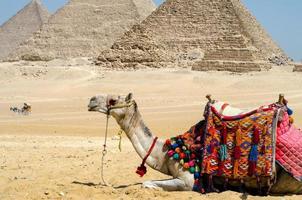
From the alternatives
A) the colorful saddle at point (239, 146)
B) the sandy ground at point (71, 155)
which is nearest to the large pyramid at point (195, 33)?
the sandy ground at point (71, 155)

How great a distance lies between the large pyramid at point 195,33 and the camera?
63.5 metres

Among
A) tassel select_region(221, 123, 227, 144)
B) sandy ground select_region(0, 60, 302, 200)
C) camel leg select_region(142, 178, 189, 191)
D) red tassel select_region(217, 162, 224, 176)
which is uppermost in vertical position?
tassel select_region(221, 123, 227, 144)

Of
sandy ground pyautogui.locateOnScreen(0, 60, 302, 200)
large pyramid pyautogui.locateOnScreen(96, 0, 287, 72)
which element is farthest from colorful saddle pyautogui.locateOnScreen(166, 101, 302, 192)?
large pyramid pyautogui.locateOnScreen(96, 0, 287, 72)

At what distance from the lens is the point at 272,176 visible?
5871mm

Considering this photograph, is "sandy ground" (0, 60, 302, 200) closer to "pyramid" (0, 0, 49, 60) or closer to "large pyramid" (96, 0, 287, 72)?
"large pyramid" (96, 0, 287, 72)

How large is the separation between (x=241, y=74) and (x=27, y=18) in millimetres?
109947

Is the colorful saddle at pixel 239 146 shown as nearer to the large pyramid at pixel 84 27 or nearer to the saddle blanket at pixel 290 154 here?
the saddle blanket at pixel 290 154

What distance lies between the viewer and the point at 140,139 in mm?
6203

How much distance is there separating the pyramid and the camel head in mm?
145295

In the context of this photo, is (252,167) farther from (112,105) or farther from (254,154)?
(112,105)

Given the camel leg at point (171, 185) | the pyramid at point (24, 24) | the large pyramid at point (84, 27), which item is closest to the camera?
the camel leg at point (171, 185)

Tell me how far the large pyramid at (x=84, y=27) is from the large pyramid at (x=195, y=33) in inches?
836

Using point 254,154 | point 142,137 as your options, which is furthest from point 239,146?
point 142,137

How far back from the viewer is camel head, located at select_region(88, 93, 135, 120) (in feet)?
20.2
